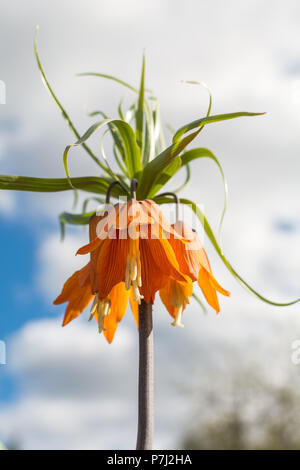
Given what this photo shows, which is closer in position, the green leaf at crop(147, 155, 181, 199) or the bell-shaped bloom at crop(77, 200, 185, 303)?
the bell-shaped bloom at crop(77, 200, 185, 303)

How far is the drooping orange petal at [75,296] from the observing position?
118 centimetres

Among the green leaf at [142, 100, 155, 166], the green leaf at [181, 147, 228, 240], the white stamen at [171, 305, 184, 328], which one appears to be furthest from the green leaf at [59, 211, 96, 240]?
the white stamen at [171, 305, 184, 328]

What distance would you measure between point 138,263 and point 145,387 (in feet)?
0.89

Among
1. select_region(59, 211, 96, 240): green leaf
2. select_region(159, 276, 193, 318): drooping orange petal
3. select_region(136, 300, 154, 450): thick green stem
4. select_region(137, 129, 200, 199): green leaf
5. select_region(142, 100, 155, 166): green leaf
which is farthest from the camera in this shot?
select_region(59, 211, 96, 240): green leaf

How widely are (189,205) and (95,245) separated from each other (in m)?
0.27

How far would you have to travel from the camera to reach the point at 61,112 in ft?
4.35

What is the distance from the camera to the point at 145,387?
0.96 m

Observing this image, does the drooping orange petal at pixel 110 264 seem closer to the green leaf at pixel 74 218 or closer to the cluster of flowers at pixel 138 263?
the cluster of flowers at pixel 138 263

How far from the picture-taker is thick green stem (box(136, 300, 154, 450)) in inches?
36.5

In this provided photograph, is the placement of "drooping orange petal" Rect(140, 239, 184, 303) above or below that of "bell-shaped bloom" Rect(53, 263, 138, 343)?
above

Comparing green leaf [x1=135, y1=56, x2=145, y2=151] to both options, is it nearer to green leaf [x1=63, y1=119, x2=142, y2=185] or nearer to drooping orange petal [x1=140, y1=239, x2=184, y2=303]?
green leaf [x1=63, y1=119, x2=142, y2=185]

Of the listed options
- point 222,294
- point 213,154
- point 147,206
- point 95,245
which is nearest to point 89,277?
point 95,245
